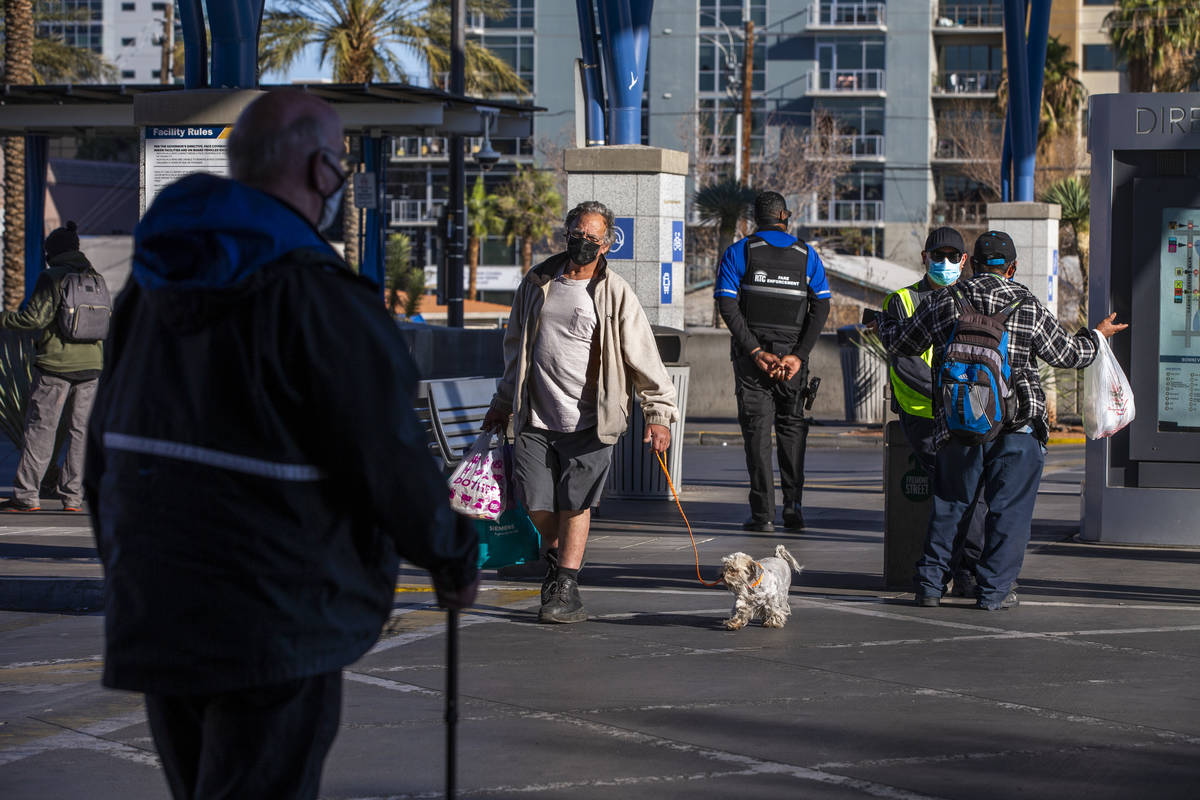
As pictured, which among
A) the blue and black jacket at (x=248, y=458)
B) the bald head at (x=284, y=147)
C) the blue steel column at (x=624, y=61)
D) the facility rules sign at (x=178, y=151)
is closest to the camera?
the blue and black jacket at (x=248, y=458)

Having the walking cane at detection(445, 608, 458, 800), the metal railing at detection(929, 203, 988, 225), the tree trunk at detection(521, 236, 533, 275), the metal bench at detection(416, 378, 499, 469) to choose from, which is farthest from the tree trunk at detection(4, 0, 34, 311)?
the metal railing at detection(929, 203, 988, 225)

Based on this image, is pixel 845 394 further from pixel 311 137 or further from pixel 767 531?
pixel 311 137

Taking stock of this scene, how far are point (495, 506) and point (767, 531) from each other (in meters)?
3.66

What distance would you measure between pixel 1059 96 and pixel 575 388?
52672mm

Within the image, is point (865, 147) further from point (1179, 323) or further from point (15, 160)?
point (1179, 323)

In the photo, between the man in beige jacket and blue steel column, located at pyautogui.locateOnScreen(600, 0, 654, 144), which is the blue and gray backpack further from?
blue steel column, located at pyautogui.locateOnScreen(600, 0, 654, 144)

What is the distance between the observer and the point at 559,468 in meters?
7.38

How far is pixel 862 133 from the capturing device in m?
72.1

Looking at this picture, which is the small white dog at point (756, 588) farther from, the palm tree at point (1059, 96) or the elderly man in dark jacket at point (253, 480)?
the palm tree at point (1059, 96)

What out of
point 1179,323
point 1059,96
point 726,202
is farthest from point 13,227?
point 1059,96

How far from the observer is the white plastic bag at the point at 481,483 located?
7336 millimetres

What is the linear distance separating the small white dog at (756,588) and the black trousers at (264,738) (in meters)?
4.28

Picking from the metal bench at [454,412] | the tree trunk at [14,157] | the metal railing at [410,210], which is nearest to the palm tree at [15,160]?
the tree trunk at [14,157]

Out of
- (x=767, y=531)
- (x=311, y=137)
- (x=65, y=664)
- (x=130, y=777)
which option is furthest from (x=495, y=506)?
(x=311, y=137)
